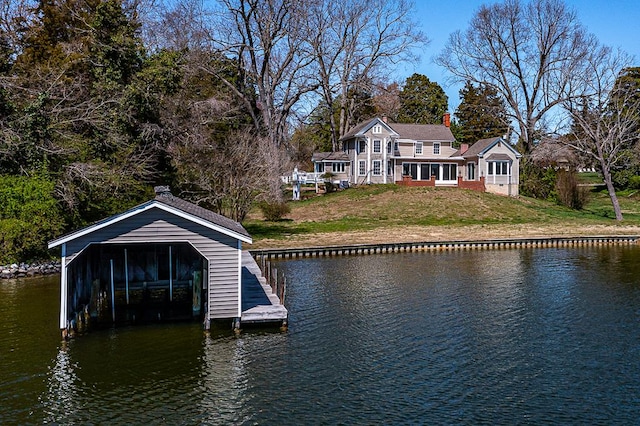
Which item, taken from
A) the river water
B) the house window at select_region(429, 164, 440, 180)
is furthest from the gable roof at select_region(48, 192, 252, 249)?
the house window at select_region(429, 164, 440, 180)

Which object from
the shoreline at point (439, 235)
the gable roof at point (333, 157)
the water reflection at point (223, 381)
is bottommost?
the water reflection at point (223, 381)

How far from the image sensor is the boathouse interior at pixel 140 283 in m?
20.0

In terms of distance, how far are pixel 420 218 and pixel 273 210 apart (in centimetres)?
1206

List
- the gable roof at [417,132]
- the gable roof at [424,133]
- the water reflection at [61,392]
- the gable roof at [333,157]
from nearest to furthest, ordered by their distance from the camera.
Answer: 1. the water reflection at [61,392]
2. the gable roof at [417,132]
3. the gable roof at [424,133]
4. the gable roof at [333,157]

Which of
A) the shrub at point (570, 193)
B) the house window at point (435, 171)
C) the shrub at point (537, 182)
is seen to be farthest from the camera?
the house window at point (435, 171)

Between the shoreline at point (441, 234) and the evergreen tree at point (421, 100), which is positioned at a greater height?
the evergreen tree at point (421, 100)

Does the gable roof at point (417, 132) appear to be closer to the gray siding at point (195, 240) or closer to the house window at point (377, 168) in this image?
the house window at point (377, 168)

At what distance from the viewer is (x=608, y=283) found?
25.9 metres

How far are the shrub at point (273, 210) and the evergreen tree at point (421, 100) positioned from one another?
165 ft

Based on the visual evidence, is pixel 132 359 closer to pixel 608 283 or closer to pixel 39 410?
pixel 39 410

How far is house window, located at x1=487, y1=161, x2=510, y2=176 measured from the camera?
62812 mm

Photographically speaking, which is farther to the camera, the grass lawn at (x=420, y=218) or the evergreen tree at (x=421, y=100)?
the evergreen tree at (x=421, y=100)

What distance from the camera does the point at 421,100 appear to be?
94.6 metres

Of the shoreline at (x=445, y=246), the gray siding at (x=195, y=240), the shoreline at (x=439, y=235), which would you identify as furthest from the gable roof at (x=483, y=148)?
the gray siding at (x=195, y=240)
